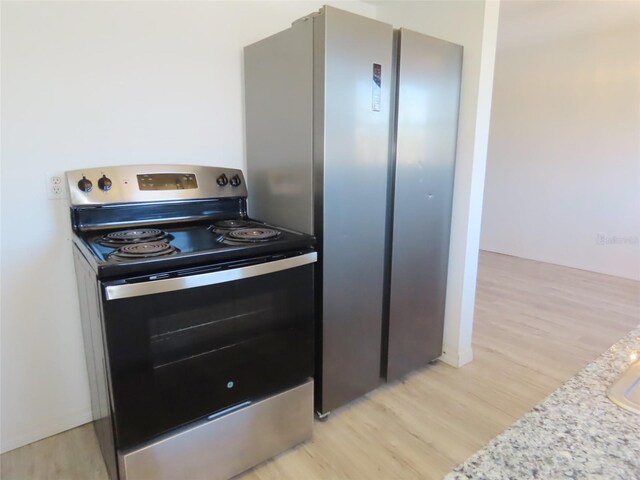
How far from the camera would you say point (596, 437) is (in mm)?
620

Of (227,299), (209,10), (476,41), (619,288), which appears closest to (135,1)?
(209,10)

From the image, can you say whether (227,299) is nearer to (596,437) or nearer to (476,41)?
(596,437)

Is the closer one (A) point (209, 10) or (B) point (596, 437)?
(B) point (596, 437)

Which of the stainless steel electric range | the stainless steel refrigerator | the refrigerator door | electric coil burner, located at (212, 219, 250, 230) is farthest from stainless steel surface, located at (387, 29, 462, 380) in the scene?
electric coil burner, located at (212, 219, 250, 230)

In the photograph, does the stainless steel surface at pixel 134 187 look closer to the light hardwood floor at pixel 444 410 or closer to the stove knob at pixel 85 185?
the stove knob at pixel 85 185

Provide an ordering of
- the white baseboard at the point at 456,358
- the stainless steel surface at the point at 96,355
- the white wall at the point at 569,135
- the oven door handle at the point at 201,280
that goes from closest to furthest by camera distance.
Answer: the oven door handle at the point at 201,280 → the stainless steel surface at the point at 96,355 → the white baseboard at the point at 456,358 → the white wall at the point at 569,135

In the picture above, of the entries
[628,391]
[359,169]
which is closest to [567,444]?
[628,391]

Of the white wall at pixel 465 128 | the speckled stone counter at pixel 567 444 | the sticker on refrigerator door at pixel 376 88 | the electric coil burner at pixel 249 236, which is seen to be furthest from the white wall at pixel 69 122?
the speckled stone counter at pixel 567 444

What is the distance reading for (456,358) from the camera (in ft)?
7.97

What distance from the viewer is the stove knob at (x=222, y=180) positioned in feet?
6.59

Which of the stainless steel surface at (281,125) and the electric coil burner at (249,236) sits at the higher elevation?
the stainless steel surface at (281,125)

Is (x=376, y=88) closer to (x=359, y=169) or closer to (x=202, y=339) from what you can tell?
(x=359, y=169)

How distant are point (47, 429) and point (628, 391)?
2.20m

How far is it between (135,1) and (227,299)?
1.35 m
